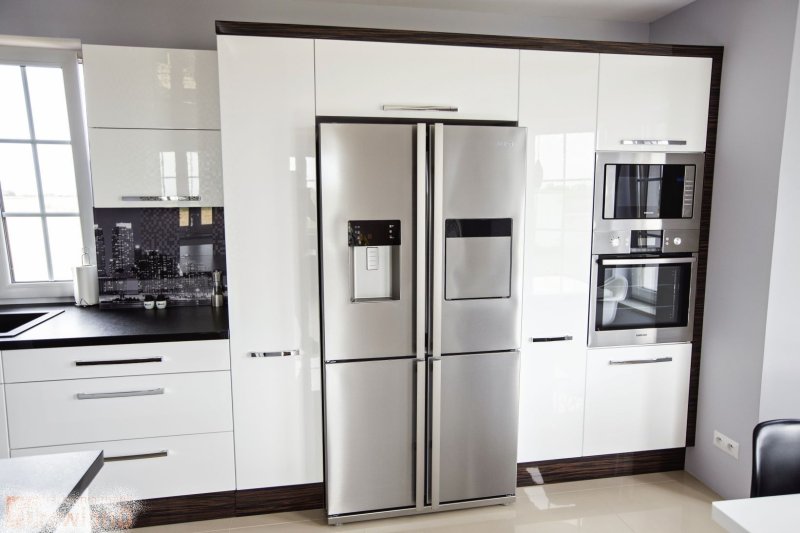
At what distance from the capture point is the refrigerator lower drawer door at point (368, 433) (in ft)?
7.76

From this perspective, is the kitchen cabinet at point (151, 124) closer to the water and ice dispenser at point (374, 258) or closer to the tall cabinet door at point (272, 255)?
the tall cabinet door at point (272, 255)

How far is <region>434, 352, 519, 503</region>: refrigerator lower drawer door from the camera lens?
8.04ft

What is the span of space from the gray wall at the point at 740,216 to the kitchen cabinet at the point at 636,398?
0.13 meters

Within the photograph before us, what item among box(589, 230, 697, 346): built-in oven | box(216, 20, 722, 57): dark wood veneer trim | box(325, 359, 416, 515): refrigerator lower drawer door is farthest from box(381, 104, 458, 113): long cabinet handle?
box(325, 359, 416, 515): refrigerator lower drawer door

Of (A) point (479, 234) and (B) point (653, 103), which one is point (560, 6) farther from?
(A) point (479, 234)

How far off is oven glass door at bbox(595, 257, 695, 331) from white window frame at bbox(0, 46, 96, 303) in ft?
9.07

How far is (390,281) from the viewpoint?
7.77 ft

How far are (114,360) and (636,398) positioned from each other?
2549 mm

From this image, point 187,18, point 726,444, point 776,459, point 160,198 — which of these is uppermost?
point 187,18

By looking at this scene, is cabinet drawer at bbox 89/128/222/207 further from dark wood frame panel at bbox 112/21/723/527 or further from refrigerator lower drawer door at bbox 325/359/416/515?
refrigerator lower drawer door at bbox 325/359/416/515

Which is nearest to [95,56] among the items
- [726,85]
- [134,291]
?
[134,291]

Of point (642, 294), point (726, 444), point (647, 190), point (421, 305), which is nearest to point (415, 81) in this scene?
point (421, 305)

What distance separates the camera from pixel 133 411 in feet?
7.48

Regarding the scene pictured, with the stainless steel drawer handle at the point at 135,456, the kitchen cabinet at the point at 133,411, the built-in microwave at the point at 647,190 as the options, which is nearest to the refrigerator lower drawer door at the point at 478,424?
→ the built-in microwave at the point at 647,190
